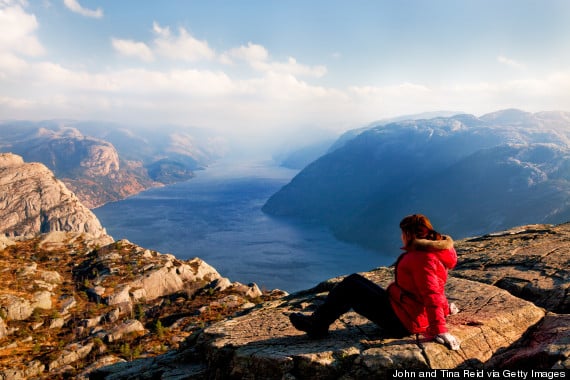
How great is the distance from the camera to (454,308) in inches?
386

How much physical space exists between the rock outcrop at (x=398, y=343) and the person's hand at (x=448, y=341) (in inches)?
8.5

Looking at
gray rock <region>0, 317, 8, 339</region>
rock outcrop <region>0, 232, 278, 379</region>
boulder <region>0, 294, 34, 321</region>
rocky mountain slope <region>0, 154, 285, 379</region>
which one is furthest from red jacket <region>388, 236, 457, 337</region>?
boulder <region>0, 294, 34, 321</region>

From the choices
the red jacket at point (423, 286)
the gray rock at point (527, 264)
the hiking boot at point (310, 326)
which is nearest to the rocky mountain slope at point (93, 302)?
the hiking boot at point (310, 326)

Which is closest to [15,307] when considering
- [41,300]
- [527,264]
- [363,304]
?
[41,300]

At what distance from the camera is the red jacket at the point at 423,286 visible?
25.1 feet

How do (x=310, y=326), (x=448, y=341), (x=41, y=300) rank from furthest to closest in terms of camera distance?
(x=41, y=300) → (x=310, y=326) → (x=448, y=341)

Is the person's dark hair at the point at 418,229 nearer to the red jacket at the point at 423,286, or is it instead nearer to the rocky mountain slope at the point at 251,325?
the red jacket at the point at 423,286

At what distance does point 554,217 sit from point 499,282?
23219cm

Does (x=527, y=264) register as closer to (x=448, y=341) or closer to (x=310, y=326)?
(x=448, y=341)

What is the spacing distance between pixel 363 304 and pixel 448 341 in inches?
79.7

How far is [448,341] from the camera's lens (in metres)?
7.64


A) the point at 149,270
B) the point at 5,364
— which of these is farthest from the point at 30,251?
the point at 5,364

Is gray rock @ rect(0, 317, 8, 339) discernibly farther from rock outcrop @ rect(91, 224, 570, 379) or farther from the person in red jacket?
the person in red jacket

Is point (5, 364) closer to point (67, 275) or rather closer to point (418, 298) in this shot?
point (67, 275)
